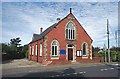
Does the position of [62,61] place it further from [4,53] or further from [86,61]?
[4,53]

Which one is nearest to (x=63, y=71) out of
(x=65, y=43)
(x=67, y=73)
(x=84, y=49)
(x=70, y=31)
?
(x=67, y=73)

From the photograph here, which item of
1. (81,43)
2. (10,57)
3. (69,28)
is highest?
(69,28)

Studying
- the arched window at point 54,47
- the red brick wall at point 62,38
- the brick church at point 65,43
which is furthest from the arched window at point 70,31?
the arched window at point 54,47

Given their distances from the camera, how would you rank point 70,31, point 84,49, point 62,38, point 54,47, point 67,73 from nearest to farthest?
point 67,73, point 54,47, point 62,38, point 70,31, point 84,49

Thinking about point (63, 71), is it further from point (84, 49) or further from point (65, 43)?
point (84, 49)

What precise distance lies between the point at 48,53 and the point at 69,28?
19.3ft

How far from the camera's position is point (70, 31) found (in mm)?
32656

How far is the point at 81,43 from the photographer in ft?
109

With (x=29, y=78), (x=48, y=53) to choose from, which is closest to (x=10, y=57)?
(x=48, y=53)

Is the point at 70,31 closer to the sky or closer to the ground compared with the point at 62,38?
closer to the sky

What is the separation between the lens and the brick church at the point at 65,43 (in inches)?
1185

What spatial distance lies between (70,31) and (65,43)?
235 centimetres

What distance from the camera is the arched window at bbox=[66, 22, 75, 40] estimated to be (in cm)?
3250

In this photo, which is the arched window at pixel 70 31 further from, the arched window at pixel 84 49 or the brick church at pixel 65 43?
the arched window at pixel 84 49
